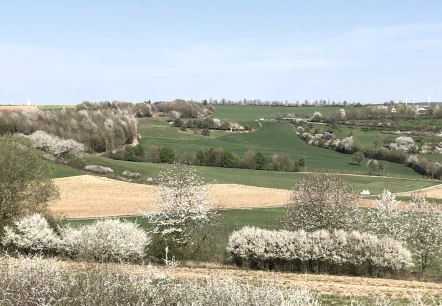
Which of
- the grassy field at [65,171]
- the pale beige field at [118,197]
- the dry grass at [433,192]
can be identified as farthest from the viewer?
the dry grass at [433,192]

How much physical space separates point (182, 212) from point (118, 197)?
3100cm

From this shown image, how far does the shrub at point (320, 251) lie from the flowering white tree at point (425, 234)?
887 centimetres

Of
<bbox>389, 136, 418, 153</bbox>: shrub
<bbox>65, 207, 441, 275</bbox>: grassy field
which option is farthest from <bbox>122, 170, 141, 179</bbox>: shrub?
<bbox>389, 136, 418, 153</bbox>: shrub

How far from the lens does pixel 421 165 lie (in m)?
109

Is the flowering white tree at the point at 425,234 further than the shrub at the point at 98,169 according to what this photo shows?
No

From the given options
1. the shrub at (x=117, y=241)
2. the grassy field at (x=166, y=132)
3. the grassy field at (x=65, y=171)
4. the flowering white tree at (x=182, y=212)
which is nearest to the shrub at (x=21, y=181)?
the shrub at (x=117, y=241)

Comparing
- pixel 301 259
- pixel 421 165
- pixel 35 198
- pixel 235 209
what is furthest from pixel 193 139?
pixel 301 259

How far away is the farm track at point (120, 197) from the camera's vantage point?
5925 centimetres

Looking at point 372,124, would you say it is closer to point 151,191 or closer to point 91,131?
point 91,131

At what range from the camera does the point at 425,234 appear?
3978cm

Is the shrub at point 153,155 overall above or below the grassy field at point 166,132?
below

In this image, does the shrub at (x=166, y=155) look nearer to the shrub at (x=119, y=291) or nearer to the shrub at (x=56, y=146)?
the shrub at (x=56, y=146)

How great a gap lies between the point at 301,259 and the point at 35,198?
23013 millimetres

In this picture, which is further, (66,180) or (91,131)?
(91,131)
